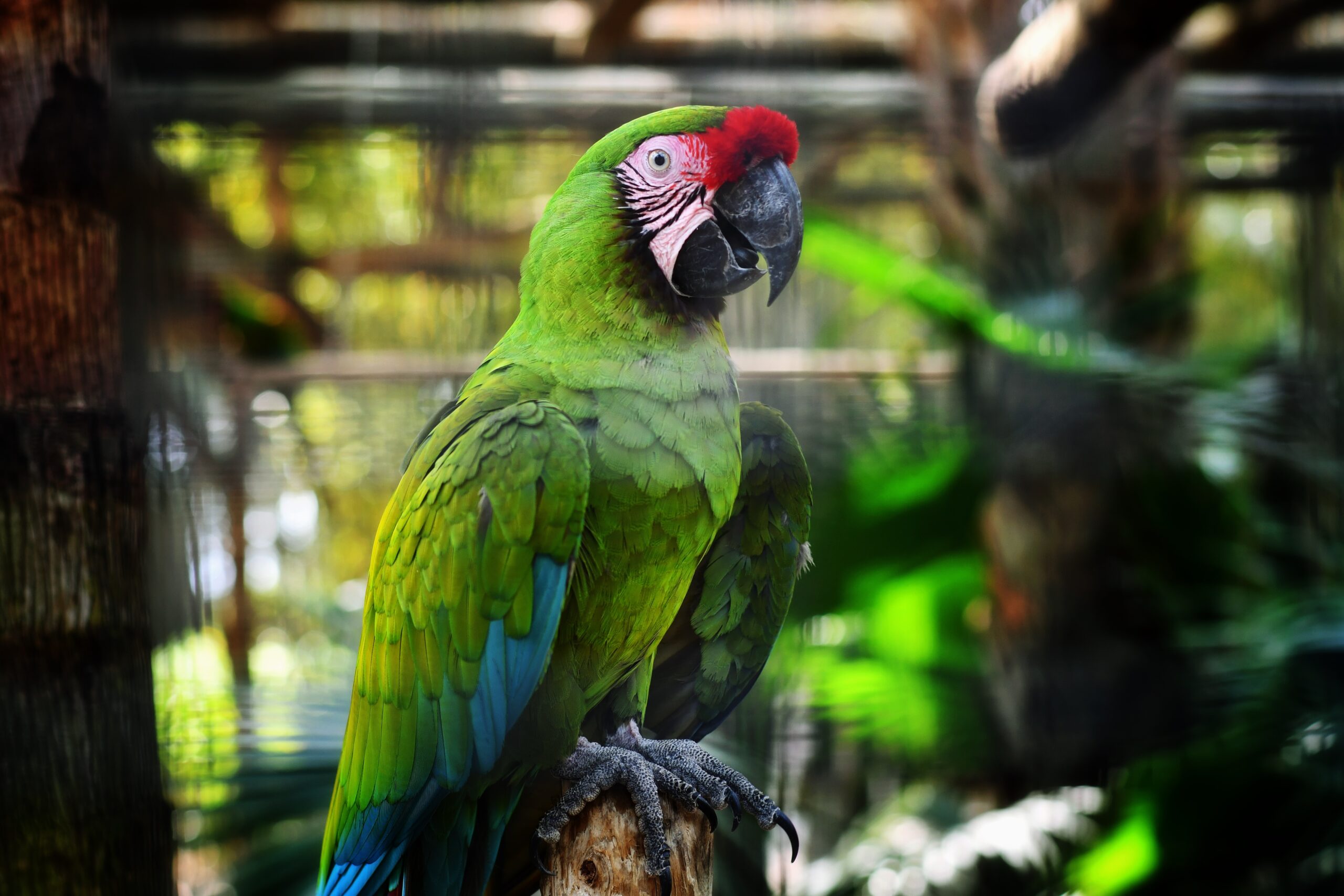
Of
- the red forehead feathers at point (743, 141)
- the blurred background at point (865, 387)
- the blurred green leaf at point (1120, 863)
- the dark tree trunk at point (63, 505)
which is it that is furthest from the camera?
the blurred green leaf at point (1120, 863)

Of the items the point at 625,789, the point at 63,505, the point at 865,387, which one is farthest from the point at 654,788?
the point at 865,387

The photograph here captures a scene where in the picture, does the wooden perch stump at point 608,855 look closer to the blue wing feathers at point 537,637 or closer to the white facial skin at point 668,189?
the blue wing feathers at point 537,637

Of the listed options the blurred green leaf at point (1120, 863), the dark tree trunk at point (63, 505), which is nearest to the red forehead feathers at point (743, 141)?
the dark tree trunk at point (63, 505)

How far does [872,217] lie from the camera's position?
1868 mm

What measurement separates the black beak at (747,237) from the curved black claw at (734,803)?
33 cm

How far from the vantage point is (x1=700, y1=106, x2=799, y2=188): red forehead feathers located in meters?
0.47

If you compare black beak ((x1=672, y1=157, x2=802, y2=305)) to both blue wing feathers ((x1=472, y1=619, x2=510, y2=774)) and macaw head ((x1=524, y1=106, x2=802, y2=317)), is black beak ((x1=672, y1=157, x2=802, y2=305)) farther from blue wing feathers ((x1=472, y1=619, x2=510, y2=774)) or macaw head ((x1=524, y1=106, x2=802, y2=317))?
blue wing feathers ((x1=472, y1=619, x2=510, y2=774))

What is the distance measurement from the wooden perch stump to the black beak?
35 centimetres

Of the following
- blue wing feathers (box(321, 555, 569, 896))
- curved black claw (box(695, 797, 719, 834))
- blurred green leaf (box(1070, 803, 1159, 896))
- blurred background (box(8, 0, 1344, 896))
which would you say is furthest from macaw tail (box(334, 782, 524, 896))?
blurred green leaf (box(1070, 803, 1159, 896))

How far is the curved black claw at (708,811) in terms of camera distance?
554 mm

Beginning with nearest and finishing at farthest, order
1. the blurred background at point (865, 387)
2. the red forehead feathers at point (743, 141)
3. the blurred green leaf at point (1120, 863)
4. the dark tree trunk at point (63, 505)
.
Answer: the red forehead feathers at point (743, 141)
the dark tree trunk at point (63, 505)
the blurred background at point (865, 387)
the blurred green leaf at point (1120, 863)

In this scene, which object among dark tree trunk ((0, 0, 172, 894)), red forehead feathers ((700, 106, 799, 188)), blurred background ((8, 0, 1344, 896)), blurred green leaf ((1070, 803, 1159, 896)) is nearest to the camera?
red forehead feathers ((700, 106, 799, 188))

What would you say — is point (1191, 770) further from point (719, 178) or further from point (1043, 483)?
point (719, 178)

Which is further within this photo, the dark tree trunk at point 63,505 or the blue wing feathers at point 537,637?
the dark tree trunk at point 63,505
